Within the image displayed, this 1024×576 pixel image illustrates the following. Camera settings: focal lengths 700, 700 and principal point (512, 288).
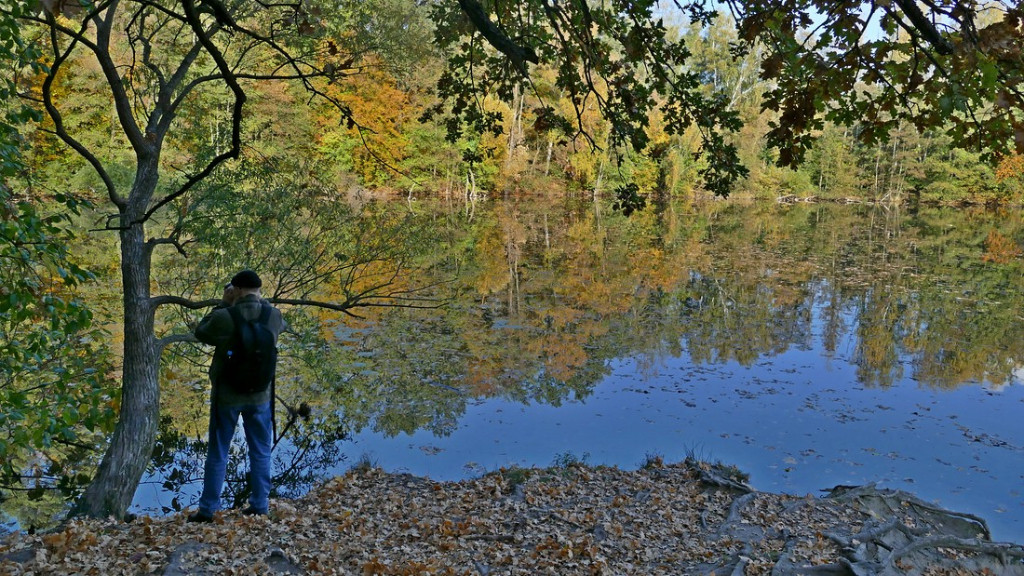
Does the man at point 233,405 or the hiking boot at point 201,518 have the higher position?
the man at point 233,405

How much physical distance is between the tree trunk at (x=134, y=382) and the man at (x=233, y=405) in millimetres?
2199

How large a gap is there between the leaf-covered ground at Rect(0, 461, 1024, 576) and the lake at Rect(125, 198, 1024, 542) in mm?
1138

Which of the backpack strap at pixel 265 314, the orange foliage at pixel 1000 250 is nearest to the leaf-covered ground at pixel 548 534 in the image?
the backpack strap at pixel 265 314

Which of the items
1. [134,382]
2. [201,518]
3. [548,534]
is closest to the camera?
[201,518]

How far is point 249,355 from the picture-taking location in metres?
5.78

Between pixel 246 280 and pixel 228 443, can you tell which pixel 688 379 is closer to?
pixel 228 443

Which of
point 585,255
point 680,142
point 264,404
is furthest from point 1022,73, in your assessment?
point 680,142

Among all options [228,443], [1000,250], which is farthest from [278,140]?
[1000,250]

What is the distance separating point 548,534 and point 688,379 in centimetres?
804

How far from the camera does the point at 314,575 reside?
5473 millimetres

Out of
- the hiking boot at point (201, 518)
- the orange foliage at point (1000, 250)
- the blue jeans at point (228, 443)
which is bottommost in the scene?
the hiking boot at point (201, 518)

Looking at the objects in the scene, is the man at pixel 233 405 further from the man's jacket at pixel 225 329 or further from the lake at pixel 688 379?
the lake at pixel 688 379

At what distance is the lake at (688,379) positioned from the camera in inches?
421

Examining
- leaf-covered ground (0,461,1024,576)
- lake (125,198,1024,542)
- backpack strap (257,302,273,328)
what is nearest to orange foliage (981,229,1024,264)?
lake (125,198,1024,542)
